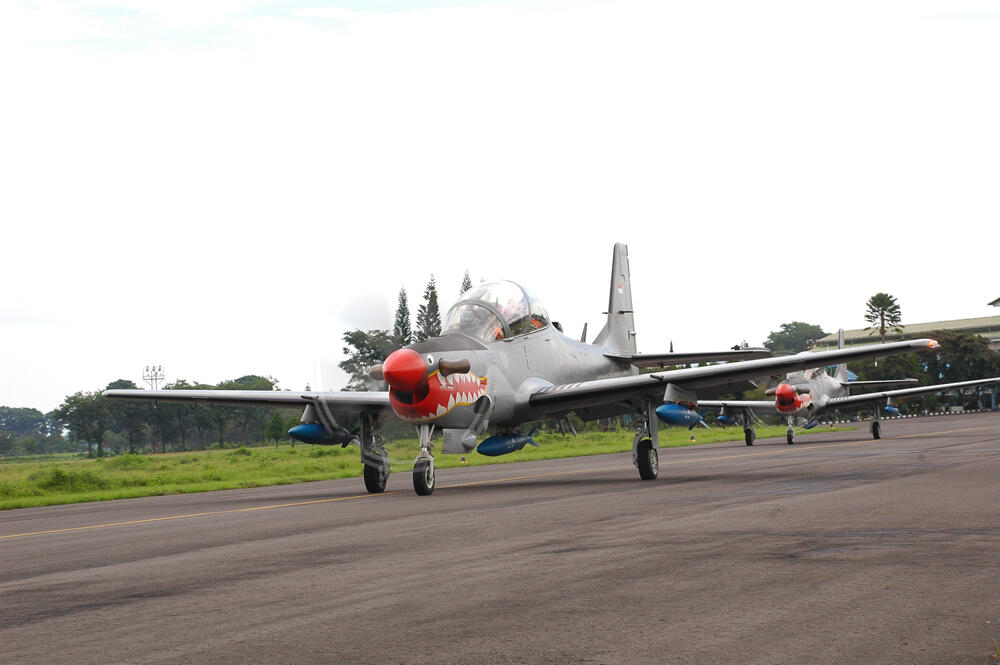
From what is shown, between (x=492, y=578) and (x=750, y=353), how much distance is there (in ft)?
53.9

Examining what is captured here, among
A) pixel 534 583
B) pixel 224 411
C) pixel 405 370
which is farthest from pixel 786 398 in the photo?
pixel 224 411

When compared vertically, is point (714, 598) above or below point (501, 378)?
below

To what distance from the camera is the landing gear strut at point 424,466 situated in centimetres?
1797

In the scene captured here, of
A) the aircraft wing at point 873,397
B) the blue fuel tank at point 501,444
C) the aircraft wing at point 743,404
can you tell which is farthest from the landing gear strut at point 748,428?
the blue fuel tank at point 501,444

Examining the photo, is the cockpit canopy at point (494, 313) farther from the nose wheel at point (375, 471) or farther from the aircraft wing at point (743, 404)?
the aircraft wing at point (743, 404)

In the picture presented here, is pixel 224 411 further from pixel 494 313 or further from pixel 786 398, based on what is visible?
pixel 494 313

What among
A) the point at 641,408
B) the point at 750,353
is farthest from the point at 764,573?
the point at 750,353

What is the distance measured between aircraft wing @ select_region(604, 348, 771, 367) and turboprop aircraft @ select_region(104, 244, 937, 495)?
0.39ft

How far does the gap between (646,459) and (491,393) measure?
3.76m

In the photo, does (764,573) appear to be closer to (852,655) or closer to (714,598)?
(714,598)

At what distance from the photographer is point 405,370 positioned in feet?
55.1

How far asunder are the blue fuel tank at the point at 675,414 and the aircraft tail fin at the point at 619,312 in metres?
5.85

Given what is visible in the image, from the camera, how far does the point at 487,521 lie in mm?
12266

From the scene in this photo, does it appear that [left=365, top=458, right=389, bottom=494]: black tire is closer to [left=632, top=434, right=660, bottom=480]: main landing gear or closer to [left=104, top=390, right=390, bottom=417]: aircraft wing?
[left=104, top=390, right=390, bottom=417]: aircraft wing
